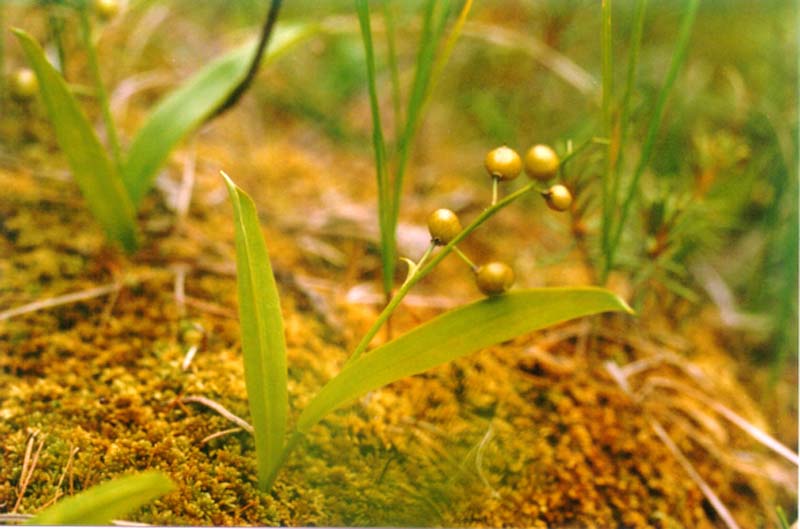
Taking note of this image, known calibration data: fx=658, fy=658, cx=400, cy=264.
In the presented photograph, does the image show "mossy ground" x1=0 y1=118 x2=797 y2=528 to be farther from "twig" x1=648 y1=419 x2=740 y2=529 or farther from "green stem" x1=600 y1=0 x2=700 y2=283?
"green stem" x1=600 y1=0 x2=700 y2=283

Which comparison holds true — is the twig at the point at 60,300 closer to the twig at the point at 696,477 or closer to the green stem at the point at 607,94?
the green stem at the point at 607,94

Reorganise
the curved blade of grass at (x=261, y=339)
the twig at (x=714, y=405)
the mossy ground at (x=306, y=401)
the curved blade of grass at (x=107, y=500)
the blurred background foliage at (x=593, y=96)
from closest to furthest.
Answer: the curved blade of grass at (x=107, y=500) < the curved blade of grass at (x=261, y=339) < the mossy ground at (x=306, y=401) < the twig at (x=714, y=405) < the blurred background foliage at (x=593, y=96)

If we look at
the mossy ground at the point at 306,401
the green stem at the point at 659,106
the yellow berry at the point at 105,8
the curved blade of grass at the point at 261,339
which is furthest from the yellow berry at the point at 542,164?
the yellow berry at the point at 105,8

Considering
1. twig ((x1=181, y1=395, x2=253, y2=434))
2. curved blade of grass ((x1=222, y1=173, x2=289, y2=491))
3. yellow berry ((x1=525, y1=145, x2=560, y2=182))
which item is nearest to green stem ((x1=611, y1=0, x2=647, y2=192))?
yellow berry ((x1=525, y1=145, x2=560, y2=182))

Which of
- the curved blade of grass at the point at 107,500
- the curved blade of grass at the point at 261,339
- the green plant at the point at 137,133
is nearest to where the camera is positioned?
the curved blade of grass at the point at 107,500

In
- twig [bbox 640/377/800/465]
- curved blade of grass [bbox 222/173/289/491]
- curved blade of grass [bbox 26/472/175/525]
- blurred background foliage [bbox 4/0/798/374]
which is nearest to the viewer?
curved blade of grass [bbox 26/472/175/525]

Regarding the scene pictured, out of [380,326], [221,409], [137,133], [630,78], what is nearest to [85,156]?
[137,133]
